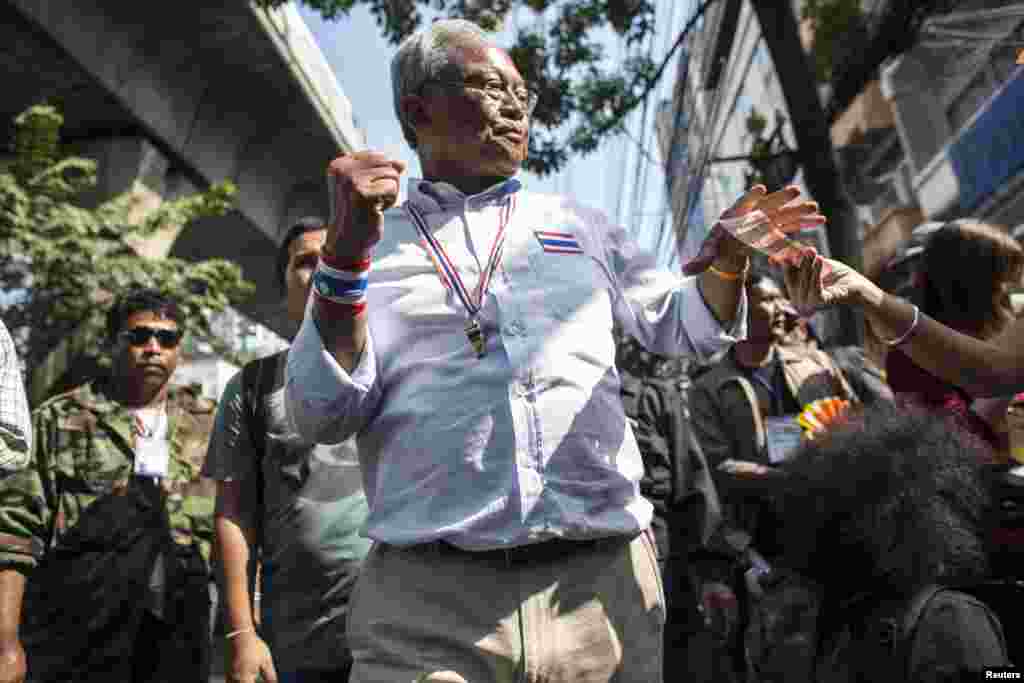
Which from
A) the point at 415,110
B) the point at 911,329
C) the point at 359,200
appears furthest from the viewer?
the point at 911,329

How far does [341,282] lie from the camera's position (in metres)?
1.69

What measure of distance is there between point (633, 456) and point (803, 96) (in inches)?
239

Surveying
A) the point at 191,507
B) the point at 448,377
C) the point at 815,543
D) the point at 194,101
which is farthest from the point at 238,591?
the point at 194,101

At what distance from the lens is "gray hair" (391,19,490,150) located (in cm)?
205

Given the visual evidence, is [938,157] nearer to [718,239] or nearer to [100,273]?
[100,273]

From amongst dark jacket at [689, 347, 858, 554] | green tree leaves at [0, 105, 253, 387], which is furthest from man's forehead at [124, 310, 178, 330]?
green tree leaves at [0, 105, 253, 387]

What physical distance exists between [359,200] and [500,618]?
0.73m

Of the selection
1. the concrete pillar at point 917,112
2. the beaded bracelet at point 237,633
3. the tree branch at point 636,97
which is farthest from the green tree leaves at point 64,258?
the concrete pillar at point 917,112

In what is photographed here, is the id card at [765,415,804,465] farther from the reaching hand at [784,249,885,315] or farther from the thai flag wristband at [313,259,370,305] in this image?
the thai flag wristband at [313,259,370,305]

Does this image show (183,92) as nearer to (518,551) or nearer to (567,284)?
(567,284)

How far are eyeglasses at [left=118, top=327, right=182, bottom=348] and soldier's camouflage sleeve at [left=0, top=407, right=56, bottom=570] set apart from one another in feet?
1.54

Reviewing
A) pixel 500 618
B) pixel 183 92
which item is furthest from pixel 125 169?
pixel 500 618

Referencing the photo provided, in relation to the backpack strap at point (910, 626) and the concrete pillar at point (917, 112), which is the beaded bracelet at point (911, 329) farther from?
the concrete pillar at point (917, 112)

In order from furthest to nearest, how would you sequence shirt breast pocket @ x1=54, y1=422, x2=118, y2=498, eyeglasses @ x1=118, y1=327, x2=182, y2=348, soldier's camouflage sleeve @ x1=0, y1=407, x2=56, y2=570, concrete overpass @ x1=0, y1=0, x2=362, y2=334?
concrete overpass @ x1=0, y1=0, x2=362, y2=334
eyeglasses @ x1=118, y1=327, x2=182, y2=348
shirt breast pocket @ x1=54, y1=422, x2=118, y2=498
soldier's camouflage sleeve @ x1=0, y1=407, x2=56, y2=570
